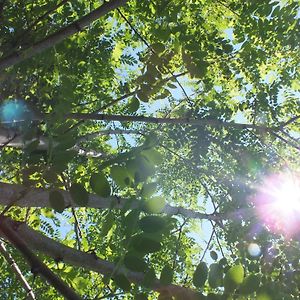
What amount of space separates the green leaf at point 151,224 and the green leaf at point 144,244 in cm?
2

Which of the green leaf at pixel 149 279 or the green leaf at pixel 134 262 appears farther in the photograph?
the green leaf at pixel 149 279

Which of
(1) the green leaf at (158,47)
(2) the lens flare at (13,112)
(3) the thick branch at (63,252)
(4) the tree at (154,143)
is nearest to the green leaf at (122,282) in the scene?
(4) the tree at (154,143)

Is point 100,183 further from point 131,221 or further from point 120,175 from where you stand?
point 131,221

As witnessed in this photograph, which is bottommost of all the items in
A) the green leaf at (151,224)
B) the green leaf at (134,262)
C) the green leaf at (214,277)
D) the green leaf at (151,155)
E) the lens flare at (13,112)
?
the green leaf at (134,262)

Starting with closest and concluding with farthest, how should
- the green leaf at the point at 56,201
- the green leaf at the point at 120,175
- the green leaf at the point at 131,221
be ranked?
the green leaf at the point at 131,221 < the green leaf at the point at 120,175 < the green leaf at the point at 56,201

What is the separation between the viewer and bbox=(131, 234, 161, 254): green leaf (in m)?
1.16

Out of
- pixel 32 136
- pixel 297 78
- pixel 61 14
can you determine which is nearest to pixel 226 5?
pixel 297 78

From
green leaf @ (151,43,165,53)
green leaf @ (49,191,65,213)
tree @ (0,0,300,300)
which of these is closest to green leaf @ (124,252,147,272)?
tree @ (0,0,300,300)

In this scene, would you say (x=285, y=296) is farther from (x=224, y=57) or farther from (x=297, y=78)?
(x=297, y=78)

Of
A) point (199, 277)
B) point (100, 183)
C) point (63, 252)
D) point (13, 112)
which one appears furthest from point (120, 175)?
point (13, 112)

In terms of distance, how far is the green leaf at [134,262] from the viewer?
118 cm

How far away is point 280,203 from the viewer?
10.3ft

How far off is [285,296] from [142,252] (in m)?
0.62

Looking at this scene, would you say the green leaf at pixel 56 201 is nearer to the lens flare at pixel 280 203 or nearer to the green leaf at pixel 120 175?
the green leaf at pixel 120 175
